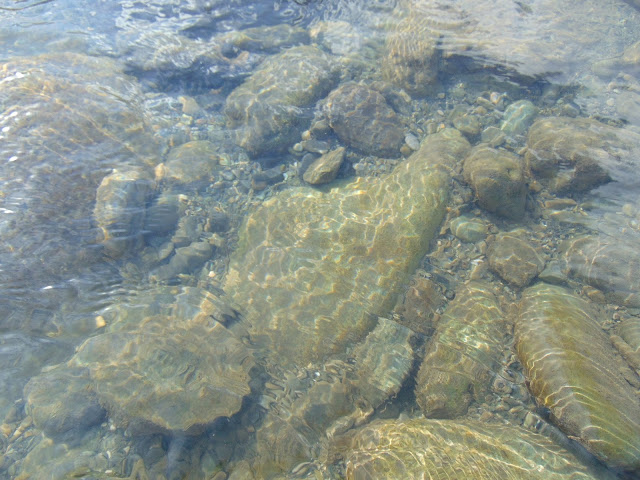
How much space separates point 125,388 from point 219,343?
3.75 feet

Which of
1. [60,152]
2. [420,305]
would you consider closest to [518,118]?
[420,305]

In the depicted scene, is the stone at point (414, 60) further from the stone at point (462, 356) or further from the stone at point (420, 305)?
the stone at point (462, 356)

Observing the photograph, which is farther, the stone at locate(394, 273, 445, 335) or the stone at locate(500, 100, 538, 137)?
the stone at locate(500, 100, 538, 137)

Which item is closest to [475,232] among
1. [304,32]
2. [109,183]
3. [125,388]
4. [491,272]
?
[491,272]

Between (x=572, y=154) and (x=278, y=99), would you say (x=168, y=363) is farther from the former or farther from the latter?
(x=572, y=154)

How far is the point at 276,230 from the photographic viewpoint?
5.50m

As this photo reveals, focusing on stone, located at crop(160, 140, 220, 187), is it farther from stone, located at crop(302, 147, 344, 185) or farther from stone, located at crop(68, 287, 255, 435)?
stone, located at crop(68, 287, 255, 435)

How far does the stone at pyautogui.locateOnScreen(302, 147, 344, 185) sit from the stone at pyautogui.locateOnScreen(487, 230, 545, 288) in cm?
261

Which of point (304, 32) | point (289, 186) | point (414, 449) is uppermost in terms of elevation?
point (304, 32)

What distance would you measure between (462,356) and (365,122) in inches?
160

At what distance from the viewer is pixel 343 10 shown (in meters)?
8.40

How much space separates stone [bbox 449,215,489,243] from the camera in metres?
5.22

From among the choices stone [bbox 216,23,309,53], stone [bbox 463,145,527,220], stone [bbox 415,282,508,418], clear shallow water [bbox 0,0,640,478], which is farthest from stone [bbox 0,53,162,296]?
stone [bbox 463,145,527,220]

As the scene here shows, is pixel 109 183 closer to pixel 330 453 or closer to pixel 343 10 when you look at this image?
pixel 330 453
